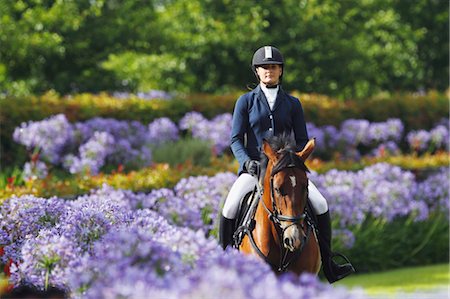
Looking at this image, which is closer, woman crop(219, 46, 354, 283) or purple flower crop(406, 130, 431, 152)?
woman crop(219, 46, 354, 283)

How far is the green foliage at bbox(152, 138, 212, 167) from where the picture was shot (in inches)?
611

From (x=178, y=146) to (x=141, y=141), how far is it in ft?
2.70

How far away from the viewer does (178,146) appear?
51.7 feet

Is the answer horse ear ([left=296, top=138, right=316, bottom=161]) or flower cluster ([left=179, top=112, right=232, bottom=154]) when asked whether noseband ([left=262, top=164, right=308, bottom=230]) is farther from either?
flower cluster ([left=179, top=112, right=232, bottom=154])

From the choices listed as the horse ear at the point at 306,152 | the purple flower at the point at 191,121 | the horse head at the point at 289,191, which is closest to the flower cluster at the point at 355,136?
the purple flower at the point at 191,121

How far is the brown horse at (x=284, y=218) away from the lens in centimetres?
603

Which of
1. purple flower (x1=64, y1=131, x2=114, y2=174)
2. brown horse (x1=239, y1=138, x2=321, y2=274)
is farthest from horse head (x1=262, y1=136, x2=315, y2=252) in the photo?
purple flower (x1=64, y1=131, x2=114, y2=174)

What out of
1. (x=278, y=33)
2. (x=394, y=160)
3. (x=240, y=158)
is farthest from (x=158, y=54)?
(x=240, y=158)

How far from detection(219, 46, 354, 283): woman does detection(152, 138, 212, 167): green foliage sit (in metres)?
8.17

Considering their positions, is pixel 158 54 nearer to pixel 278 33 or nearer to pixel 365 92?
pixel 278 33

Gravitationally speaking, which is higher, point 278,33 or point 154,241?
point 278,33

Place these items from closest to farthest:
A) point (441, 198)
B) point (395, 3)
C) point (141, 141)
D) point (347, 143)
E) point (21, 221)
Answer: point (21, 221) < point (441, 198) < point (141, 141) < point (347, 143) < point (395, 3)

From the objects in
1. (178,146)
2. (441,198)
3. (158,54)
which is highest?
(158,54)

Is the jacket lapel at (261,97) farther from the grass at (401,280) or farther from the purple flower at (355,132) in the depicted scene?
the purple flower at (355,132)
